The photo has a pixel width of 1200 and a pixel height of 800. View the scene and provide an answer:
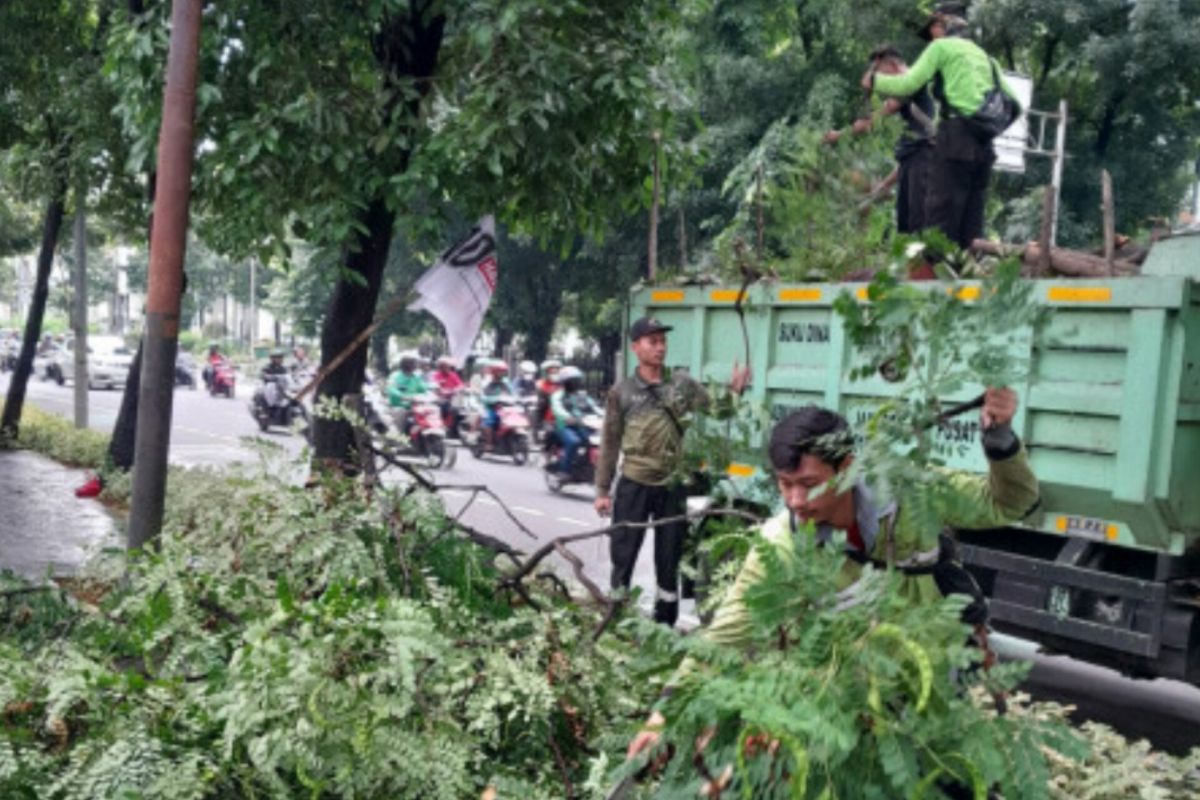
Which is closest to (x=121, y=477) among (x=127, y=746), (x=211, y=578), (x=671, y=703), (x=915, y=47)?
(x=211, y=578)

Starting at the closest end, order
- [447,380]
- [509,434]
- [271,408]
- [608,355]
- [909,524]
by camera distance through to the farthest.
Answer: [909,524], [509,434], [447,380], [271,408], [608,355]

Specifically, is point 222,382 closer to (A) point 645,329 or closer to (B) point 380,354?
(B) point 380,354

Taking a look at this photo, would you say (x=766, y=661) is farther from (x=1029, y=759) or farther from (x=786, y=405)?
(x=786, y=405)

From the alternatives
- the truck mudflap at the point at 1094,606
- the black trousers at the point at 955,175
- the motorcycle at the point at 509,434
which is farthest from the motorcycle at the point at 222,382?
the truck mudflap at the point at 1094,606

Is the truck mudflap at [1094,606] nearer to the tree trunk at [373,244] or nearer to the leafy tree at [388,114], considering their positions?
the leafy tree at [388,114]

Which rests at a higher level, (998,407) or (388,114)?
(388,114)

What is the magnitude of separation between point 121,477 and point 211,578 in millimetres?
8520

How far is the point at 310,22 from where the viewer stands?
21.0ft

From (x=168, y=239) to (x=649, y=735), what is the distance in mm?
2736

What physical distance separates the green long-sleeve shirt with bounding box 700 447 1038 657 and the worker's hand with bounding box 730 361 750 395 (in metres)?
3.69

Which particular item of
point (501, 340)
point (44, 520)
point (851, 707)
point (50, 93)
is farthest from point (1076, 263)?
point (501, 340)

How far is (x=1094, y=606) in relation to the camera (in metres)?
5.38

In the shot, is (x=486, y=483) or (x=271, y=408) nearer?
(x=486, y=483)

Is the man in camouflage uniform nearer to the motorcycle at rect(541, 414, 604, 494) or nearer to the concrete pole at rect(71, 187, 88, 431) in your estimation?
the motorcycle at rect(541, 414, 604, 494)
